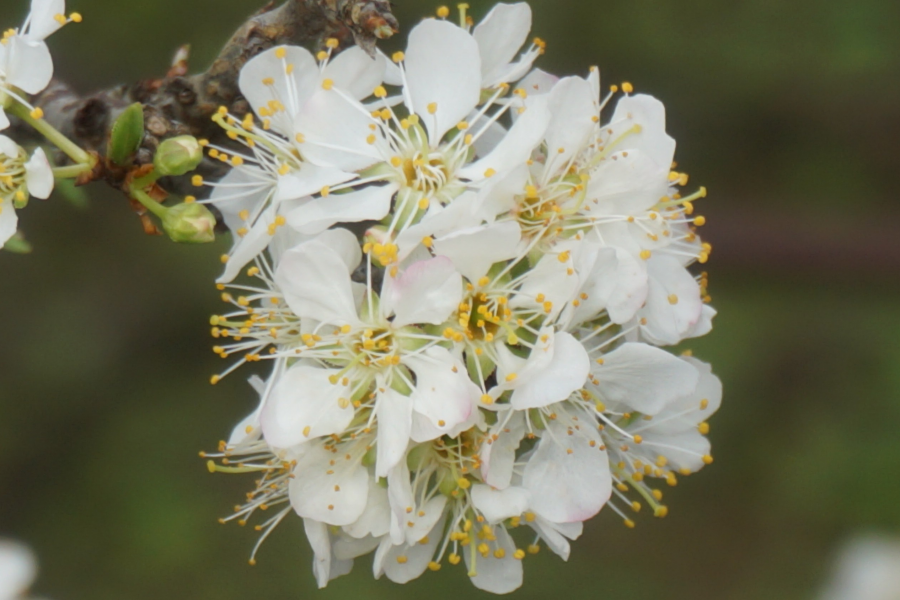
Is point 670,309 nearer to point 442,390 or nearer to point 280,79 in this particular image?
point 442,390

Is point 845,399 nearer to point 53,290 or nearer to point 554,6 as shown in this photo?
point 554,6

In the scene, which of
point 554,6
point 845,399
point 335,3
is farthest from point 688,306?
point 845,399

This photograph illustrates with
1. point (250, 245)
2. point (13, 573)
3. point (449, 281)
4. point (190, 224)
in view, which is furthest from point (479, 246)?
point (13, 573)

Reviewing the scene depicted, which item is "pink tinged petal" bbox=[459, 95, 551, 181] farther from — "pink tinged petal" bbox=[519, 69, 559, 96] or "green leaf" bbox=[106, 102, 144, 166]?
"green leaf" bbox=[106, 102, 144, 166]

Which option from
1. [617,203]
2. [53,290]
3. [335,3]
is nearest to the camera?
[335,3]

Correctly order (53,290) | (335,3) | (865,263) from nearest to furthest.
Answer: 1. (335,3)
2. (865,263)
3. (53,290)

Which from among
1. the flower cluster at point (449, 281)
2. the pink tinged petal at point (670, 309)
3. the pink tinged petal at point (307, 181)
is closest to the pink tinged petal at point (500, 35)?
the flower cluster at point (449, 281)

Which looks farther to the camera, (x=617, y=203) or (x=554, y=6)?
(x=554, y=6)
